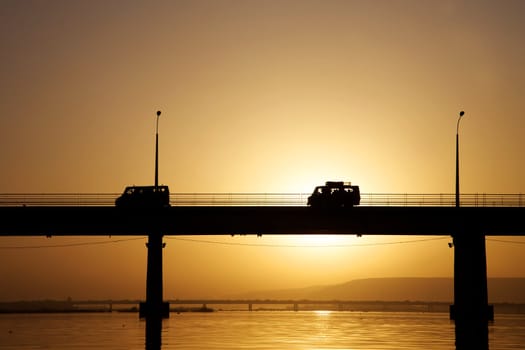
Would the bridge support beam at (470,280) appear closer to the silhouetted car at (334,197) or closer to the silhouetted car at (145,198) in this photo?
the silhouetted car at (334,197)

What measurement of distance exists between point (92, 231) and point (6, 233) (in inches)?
328

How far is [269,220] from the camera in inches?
3460

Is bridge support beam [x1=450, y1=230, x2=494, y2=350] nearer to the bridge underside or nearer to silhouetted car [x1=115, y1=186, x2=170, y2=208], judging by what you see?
the bridge underside

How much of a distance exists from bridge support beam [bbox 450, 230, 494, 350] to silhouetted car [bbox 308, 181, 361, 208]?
1089 cm

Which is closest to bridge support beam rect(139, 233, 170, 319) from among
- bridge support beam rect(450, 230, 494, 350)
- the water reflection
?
the water reflection

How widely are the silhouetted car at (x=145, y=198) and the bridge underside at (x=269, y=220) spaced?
0.71 meters

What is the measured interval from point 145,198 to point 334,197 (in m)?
18.7

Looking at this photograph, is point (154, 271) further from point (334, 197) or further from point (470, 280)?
point (470, 280)

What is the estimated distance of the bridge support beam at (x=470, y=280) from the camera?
277ft

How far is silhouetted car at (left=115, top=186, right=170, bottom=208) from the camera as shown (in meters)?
88.9

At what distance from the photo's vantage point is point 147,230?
295 feet

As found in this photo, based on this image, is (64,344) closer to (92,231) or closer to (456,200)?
(92,231)

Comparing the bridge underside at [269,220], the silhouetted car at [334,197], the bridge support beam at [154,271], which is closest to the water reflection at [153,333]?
the bridge support beam at [154,271]

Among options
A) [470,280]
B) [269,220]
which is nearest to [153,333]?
[269,220]
